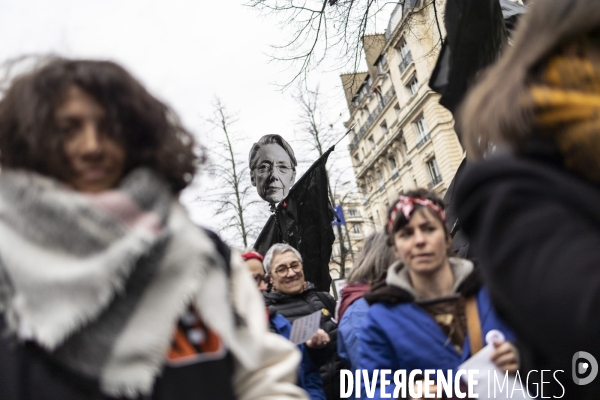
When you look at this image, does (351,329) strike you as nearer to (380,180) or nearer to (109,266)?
(109,266)

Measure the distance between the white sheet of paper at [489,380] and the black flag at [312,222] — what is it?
12.7 ft

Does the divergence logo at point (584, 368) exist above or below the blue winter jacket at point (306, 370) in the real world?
above

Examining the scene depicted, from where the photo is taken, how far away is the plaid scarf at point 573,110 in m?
0.81

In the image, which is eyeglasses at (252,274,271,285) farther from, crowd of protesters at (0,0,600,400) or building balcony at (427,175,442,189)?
building balcony at (427,175,442,189)

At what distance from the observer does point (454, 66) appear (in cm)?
254

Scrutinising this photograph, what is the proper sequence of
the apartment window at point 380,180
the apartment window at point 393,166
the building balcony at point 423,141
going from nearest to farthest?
1. the building balcony at point 423,141
2. the apartment window at point 393,166
3. the apartment window at point 380,180

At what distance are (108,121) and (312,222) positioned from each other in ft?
14.8

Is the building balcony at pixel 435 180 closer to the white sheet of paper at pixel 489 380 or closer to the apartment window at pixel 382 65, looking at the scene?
the apartment window at pixel 382 65

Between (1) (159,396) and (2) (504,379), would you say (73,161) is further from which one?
(2) (504,379)

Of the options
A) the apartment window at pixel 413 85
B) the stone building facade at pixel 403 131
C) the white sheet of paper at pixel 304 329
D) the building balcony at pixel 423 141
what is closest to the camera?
the white sheet of paper at pixel 304 329

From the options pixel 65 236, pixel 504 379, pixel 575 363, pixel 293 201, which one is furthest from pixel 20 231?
pixel 293 201

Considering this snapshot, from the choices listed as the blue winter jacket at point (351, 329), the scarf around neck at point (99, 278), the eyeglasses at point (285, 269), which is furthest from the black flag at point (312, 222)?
the scarf around neck at point (99, 278)

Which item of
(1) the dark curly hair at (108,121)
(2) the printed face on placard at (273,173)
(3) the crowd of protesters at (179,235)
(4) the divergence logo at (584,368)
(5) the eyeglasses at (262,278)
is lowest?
(4) the divergence logo at (584,368)

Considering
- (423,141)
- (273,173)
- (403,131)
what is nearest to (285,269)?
(273,173)
